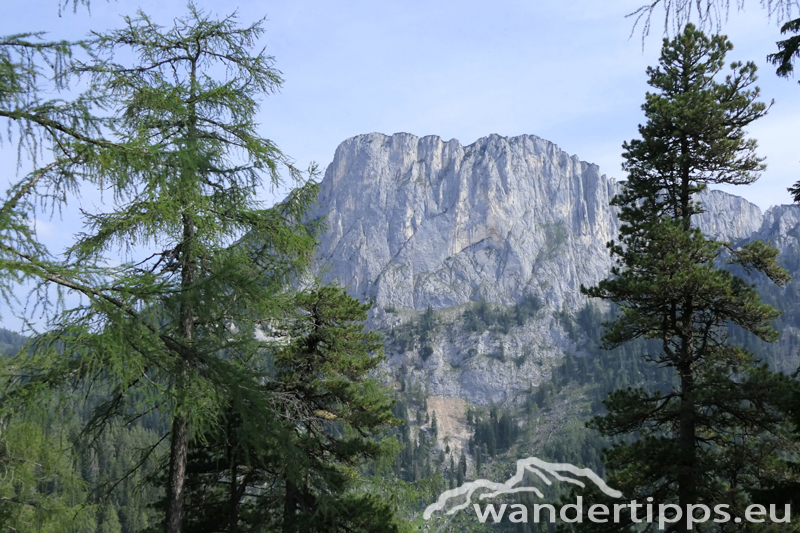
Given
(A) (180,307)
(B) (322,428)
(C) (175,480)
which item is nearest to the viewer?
(A) (180,307)

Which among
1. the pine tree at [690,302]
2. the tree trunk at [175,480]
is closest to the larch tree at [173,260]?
the tree trunk at [175,480]

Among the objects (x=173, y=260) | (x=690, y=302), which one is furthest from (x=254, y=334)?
(x=690, y=302)

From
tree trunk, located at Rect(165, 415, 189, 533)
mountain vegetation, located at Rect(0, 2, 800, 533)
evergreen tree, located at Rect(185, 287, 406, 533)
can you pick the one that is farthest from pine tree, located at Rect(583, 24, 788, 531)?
tree trunk, located at Rect(165, 415, 189, 533)

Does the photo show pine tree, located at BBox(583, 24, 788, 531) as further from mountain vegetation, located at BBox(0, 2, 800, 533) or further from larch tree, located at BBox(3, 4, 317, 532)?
larch tree, located at BBox(3, 4, 317, 532)

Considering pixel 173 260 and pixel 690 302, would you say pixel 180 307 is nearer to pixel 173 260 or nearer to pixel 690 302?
pixel 173 260

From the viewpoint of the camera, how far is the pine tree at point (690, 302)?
1114 centimetres

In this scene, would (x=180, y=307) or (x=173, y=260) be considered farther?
(x=173, y=260)

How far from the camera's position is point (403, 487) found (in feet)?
40.5

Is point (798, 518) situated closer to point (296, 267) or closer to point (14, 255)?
point (296, 267)

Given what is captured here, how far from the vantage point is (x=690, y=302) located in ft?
39.6

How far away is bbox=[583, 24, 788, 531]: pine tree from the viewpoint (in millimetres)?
11141

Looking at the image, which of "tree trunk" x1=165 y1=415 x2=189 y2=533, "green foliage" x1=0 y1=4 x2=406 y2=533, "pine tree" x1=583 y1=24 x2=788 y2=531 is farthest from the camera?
"pine tree" x1=583 y1=24 x2=788 y2=531

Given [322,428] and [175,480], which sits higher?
[322,428]

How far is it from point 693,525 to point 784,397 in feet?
10.9
